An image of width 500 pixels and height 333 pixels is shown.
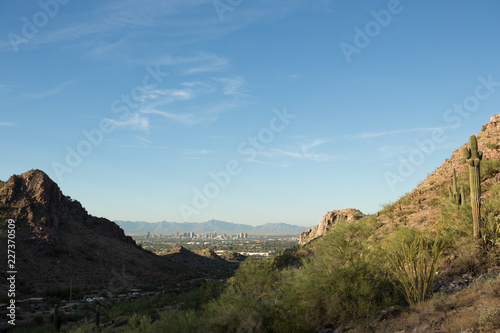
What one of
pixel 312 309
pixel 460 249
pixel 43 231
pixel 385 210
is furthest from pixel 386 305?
pixel 43 231

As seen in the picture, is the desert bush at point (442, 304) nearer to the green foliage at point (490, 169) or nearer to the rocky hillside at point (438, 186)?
the rocky hillside at point (438, 186)

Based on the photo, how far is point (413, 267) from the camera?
35.5ft

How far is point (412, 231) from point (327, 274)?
3.92 metres

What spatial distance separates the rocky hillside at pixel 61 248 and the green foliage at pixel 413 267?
41.1 metres

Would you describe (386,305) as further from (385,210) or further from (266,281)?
(385,210)

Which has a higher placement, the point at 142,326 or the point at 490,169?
the point at 490,169

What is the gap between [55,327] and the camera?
20.0 m

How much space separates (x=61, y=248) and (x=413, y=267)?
51.7 m

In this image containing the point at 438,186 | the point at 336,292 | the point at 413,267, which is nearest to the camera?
the point at 413,267

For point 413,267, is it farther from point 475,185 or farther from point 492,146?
point 492,146

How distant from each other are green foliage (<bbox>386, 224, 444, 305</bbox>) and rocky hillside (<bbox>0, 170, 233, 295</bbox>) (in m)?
41.1

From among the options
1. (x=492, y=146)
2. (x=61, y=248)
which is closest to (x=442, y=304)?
(x=492, y=146)

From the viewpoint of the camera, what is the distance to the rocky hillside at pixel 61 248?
1684 inches

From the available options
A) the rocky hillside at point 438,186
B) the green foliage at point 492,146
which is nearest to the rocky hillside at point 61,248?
the rocky hillside at point 438,186
